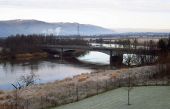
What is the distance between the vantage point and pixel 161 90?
23.4 m

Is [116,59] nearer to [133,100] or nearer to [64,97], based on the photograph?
[64,97]

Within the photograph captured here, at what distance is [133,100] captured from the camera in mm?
20625

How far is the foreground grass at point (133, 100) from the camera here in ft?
62.7

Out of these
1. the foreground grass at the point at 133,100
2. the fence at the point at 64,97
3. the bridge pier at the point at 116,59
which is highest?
the foreground grass at the point at 133,100

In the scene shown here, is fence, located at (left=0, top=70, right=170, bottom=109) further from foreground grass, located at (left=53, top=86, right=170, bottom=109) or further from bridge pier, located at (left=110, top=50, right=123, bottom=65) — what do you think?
bridge pier, located at (left=110, top=50, right=123, bottom=65)

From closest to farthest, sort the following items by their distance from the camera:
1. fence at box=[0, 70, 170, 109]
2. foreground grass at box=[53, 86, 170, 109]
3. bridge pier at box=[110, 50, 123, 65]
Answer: foreground grass at box=[53, 86, 170, 109]
fence at box=[0, 70, 170, 109]
bridge pier at box=[110, 50, 123, 65]

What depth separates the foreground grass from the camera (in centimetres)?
1912

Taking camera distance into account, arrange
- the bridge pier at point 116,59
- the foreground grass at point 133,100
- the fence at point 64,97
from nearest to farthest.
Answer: the foreground grass at point 133,100, the fence at point 64,97, the bridge pier at point 116,59

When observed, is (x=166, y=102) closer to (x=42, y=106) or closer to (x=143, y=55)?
(x=42, y=106)

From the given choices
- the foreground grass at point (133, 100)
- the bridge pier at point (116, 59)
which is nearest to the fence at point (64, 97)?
the foreground grass at point (133, 100)

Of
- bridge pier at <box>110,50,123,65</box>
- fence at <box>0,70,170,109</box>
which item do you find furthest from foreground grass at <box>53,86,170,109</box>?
bridge pier at <box>110,50,123,65</box>

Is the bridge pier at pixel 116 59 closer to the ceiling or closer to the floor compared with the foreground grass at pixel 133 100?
closer to the floor

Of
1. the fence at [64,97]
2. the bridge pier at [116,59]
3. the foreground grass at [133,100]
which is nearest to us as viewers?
the foreground grass at [133,100]

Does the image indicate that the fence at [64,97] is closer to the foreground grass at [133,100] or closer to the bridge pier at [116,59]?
the foreground grass at [133,100]
